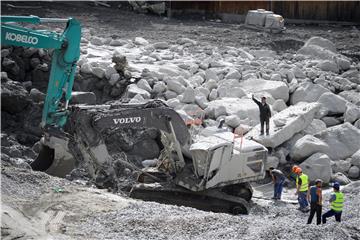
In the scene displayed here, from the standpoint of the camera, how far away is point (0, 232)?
32.8 ft

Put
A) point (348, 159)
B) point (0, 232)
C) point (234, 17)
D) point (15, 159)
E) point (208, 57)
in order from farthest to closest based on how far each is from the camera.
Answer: point (234, 17), point (208, 57), point (348, 159), point (15, 159), point (0, 232)

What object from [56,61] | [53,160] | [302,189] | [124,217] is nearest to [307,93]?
[302,189]

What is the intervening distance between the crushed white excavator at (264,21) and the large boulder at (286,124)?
8216 mm

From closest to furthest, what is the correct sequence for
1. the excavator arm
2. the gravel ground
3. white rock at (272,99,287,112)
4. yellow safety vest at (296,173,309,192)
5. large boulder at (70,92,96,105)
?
the gravel ground → the excavator arm → yellow safety vest at (296,173,309,192) → large boulder at (70,92,96,105) → white rock at (272,99,287,112)

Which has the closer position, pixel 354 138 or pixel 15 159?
pixel 15 159

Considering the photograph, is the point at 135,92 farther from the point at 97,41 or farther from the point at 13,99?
the point at 97,41

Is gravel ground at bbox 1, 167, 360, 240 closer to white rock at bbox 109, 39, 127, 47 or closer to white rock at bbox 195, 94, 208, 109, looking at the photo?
white rock at bbox 195, 94, 208, 109

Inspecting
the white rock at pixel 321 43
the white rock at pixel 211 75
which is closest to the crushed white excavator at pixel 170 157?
the white rock at pixel 211 75

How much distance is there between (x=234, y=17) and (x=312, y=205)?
17.4 meters

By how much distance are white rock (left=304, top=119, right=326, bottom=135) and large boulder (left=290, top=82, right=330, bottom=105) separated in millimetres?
1386

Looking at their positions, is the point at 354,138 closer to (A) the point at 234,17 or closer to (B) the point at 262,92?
(B) the point at 262,92

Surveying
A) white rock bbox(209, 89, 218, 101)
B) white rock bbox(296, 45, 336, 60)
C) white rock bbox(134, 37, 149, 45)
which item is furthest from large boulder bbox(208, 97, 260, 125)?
white rock bbox(134, 37, 149, 45)

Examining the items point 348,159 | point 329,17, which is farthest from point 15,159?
point 329,17

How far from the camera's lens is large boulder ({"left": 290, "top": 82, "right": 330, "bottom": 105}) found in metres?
19.9
